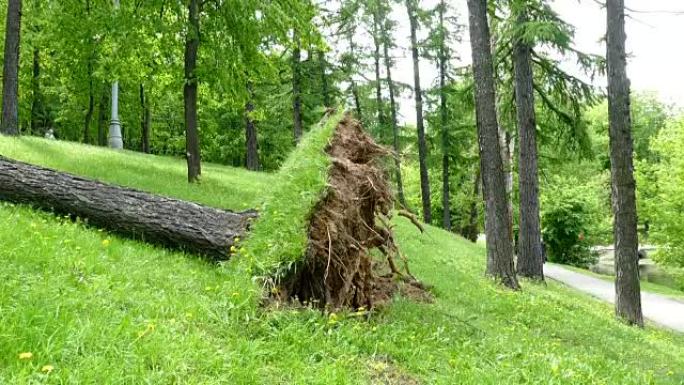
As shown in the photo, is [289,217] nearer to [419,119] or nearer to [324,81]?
[419,119]

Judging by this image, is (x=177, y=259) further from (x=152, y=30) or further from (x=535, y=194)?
(x=535, y=194)

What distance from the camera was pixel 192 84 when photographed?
1334 cm

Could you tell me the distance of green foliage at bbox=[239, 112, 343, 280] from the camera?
5.39 m

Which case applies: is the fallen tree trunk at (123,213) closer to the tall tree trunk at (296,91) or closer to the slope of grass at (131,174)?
the slope of grass at (131,174)

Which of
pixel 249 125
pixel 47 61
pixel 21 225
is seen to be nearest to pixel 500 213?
pixel 21 225

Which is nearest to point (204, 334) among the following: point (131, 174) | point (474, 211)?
point (131, 174)

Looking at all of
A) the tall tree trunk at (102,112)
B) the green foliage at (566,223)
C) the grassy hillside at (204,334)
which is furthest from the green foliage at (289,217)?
the green foliage at (566,223)

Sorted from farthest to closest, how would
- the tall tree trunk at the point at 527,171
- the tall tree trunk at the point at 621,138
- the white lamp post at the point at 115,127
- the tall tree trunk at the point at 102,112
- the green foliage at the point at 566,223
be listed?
the green foliage at the point at 566,223 < the tall tree trunk at the point at 102,112 < the white lamp post at the point at 115,127 < the tall tree trunk at the point at 527,171 < the tall tree trunk at the point at 621,138

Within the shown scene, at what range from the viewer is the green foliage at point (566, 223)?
35.5 metres

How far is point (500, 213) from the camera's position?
35.5 ft

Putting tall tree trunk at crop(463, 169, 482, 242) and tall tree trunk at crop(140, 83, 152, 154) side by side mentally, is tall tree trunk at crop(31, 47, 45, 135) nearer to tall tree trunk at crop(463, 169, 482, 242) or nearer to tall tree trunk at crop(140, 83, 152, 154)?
tall tree trunk at crop(140, 83, 152, 154)

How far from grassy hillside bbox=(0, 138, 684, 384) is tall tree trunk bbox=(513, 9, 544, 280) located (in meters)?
6.56

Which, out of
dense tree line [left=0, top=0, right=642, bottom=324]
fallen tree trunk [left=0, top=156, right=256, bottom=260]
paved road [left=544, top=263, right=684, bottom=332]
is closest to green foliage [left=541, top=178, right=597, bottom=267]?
dense tree line [left=0, top=0, right=642, bottom=324]

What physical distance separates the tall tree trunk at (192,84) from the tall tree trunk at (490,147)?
6261mm
